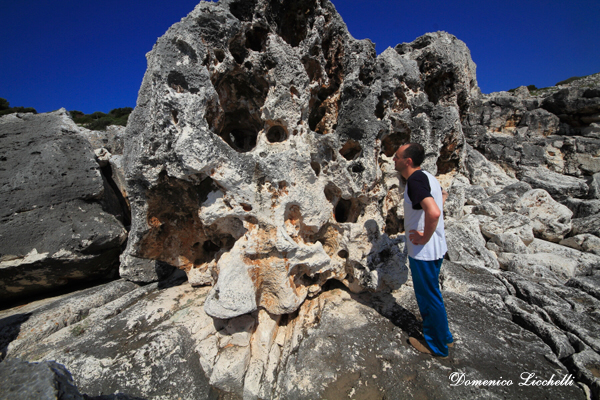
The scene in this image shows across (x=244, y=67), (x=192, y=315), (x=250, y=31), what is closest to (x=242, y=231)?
(x=192, y=315)

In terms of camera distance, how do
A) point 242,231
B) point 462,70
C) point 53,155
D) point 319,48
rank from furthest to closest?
point 462,70
point 53,155
point 319,48
point 242,231

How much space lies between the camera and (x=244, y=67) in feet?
10.7

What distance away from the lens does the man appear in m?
2.36

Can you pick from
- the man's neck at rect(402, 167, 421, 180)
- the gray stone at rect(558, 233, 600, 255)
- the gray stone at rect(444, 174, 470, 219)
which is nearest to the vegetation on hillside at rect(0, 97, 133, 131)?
the man's neck at rect(402, 167, 421, 180)

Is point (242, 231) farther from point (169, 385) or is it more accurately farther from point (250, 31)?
point (250, 31)

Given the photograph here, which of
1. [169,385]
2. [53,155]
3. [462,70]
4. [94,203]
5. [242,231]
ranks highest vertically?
[462,70]

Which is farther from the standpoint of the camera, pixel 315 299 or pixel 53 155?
pixel 53 155

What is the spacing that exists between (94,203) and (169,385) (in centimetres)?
328

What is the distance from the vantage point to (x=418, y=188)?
2.35 meters

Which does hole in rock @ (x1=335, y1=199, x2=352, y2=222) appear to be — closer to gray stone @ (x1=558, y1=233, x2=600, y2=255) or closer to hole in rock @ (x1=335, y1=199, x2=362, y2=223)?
hole in rock @ (x1=335, y1=199, x2=362, y2=223)

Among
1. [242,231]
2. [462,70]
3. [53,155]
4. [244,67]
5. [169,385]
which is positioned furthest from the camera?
[462,70]

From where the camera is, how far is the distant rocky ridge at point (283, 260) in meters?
2.43

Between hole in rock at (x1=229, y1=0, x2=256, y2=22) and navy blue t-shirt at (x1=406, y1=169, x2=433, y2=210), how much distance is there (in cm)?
268
